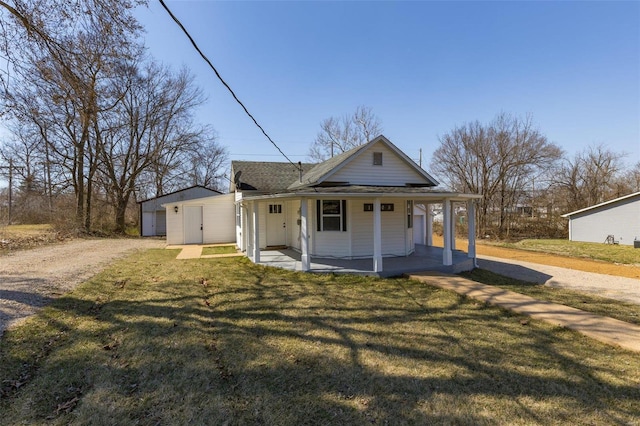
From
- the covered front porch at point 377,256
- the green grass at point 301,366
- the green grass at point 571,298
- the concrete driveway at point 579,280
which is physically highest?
the covered front porch at point 377,256

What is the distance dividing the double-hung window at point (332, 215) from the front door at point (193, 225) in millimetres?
10482

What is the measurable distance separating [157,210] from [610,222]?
33.7m

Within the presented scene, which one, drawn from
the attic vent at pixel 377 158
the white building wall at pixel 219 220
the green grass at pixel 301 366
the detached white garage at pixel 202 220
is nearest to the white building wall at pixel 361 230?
the attic vent at pixel 377 158

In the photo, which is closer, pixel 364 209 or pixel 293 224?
pixel 364 209

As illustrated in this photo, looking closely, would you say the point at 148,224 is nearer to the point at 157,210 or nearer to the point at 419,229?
the point at 157,210

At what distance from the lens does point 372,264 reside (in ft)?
31.9

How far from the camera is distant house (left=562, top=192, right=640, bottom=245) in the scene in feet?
62.2

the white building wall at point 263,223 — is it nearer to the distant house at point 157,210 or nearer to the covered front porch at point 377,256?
the covered front porch at point 377,256

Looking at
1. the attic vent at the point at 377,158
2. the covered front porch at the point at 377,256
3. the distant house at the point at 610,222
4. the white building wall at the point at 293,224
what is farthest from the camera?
the distant house at the point at 610,222

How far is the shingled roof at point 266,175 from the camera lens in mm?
14883

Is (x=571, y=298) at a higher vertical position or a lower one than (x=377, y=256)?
lower

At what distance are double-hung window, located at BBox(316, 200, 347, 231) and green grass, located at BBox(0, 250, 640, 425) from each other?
471 cm

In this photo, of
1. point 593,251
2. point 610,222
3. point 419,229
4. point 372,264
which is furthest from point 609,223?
point 372,264

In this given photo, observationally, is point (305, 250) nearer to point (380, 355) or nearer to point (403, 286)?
point (403, 286)
